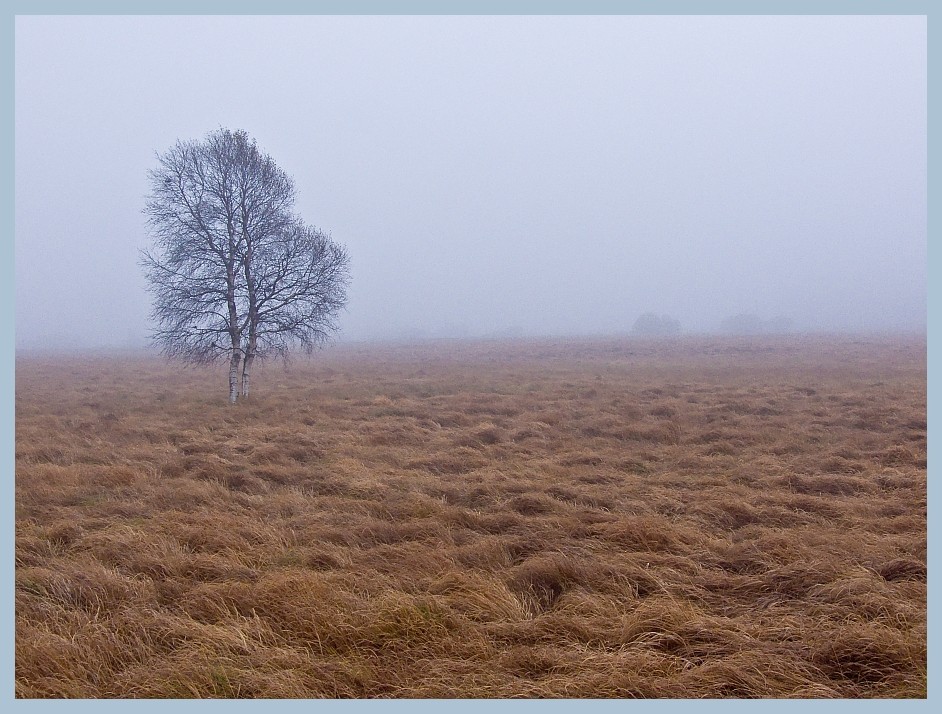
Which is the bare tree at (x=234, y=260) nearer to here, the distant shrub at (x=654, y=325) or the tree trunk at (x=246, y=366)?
the tree trunk at (x=246, y=366)

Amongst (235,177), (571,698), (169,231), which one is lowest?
(571,698)

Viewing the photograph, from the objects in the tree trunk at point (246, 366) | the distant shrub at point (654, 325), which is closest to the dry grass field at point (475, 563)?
the tree trunk at point (246, 366)

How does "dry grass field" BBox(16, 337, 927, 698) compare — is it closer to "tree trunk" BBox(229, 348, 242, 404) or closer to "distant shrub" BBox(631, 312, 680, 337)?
"tree trunk" BBox(229, 348, 242, 404)

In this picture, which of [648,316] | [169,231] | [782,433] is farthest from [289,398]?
[648,316]

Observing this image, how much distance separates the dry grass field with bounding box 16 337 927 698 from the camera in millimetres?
3678

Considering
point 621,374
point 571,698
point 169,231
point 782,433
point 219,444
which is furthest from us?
point 621,374

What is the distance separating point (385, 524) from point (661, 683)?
142 inches

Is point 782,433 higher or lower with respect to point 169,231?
lower

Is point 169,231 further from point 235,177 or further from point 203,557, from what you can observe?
point 203,557

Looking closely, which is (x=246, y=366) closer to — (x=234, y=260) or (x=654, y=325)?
(x=234, y=260)

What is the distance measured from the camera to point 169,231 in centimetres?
1612

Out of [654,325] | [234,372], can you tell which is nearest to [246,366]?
[234,372]

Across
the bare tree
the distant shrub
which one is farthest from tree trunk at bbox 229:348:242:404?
the distant shrub

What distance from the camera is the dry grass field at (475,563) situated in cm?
368
